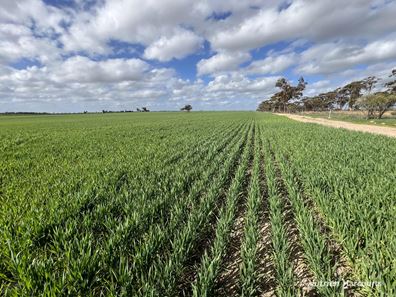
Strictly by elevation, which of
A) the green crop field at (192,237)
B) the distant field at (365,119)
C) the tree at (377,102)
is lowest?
the distant field at (365,119)

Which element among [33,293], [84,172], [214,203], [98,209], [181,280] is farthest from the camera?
[84,172]

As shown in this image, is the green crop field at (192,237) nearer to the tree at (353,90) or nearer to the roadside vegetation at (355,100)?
the roadside vegetation at (355,100)

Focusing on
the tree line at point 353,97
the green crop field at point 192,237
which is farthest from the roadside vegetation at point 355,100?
the green crop field at point 192,237

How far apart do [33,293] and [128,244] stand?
1.45 meters

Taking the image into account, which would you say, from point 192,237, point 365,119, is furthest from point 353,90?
point 192,237

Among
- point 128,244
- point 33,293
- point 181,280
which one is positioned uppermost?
point 33,293

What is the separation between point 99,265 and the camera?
10.1ft

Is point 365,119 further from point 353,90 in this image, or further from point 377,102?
point 353,90

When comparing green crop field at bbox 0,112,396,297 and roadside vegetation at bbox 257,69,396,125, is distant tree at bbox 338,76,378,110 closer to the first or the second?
roadside vegetation at bbox 257,69,396,125

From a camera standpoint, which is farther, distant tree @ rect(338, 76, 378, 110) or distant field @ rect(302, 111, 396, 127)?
distant tree @ rect(338, 76, 378, 110)

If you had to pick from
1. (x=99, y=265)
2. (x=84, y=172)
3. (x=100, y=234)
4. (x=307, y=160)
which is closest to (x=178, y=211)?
(x=100, y=234)

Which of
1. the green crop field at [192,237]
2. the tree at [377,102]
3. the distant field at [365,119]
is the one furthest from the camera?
the tree at [377,102]

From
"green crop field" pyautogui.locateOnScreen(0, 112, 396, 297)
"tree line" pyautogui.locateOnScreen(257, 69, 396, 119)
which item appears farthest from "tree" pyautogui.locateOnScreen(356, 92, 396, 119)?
"green crop field" pyautogui.locateOnScreen(0, 112, 396, 297)

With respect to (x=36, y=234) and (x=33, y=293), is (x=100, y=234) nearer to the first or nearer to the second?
(x=36, y=234)
